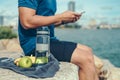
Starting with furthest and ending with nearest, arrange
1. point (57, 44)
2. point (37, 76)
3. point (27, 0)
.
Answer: point (57, 44)
point (27, 0)
point (37, 76)

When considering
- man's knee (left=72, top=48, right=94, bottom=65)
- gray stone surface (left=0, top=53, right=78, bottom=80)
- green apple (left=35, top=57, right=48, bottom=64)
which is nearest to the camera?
gray stone surface (left=0, top=53, right=78, bottom=80)

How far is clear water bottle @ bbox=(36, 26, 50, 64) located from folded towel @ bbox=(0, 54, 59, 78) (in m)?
0.09

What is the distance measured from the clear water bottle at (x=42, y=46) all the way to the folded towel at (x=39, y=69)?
93 millimetres

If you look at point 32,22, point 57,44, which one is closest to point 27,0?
point 32,22

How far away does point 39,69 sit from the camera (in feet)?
15.4

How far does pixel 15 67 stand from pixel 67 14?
0.96 meters

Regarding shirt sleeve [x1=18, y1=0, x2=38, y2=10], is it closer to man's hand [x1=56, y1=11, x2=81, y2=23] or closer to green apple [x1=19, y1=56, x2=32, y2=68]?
man's hand [x1=56, y1=11, x2=81, y2=23]

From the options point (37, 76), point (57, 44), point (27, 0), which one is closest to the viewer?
point (37, 76)

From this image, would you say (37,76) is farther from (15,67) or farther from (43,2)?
(43,2)

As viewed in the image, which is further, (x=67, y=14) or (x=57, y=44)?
(x=57, y=44)

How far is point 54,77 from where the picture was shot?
4.66 m

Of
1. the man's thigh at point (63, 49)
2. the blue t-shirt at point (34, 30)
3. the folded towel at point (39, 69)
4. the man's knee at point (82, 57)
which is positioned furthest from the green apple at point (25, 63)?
the man's knee at point (82, 57)

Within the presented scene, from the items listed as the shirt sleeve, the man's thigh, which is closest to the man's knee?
the man's thigh

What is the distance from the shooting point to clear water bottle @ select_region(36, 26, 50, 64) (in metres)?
4.92
